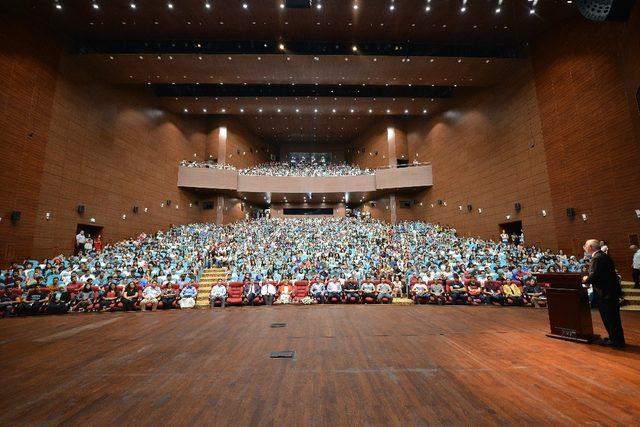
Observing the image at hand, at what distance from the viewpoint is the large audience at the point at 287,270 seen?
21.6ft

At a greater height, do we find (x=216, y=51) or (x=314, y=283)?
(x=216, y=51)

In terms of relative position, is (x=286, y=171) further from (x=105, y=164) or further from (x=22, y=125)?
(x=22, y=125)

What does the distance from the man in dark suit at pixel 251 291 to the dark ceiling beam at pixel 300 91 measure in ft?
36.6

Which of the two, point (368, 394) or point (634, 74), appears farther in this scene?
point (634, 74)

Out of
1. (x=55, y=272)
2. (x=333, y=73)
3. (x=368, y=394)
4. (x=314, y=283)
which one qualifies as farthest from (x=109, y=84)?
(x=368, y=394)

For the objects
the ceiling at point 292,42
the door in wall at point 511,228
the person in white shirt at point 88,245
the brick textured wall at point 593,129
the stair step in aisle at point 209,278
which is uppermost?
the ceiling at point 292,42

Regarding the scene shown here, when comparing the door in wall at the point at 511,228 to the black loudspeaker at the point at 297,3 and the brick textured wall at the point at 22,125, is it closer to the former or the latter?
the black loudspeaker at the point at 297,3

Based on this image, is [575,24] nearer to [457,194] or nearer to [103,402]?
[457,194]

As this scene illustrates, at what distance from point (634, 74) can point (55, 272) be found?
15.0 meters

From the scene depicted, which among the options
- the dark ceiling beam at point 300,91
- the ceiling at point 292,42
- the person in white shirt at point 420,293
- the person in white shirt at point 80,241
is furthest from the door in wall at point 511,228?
the person in white shirt at point 80,241

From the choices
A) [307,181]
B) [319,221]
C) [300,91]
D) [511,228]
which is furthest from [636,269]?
[307,181]

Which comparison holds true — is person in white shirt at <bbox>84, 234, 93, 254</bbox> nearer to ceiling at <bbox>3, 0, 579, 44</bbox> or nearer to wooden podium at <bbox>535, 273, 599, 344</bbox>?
ceiling at <bbox>3, 0, 579, 44</bbox>

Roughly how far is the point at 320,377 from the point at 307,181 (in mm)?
16374

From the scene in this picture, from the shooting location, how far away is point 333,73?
1280cm
